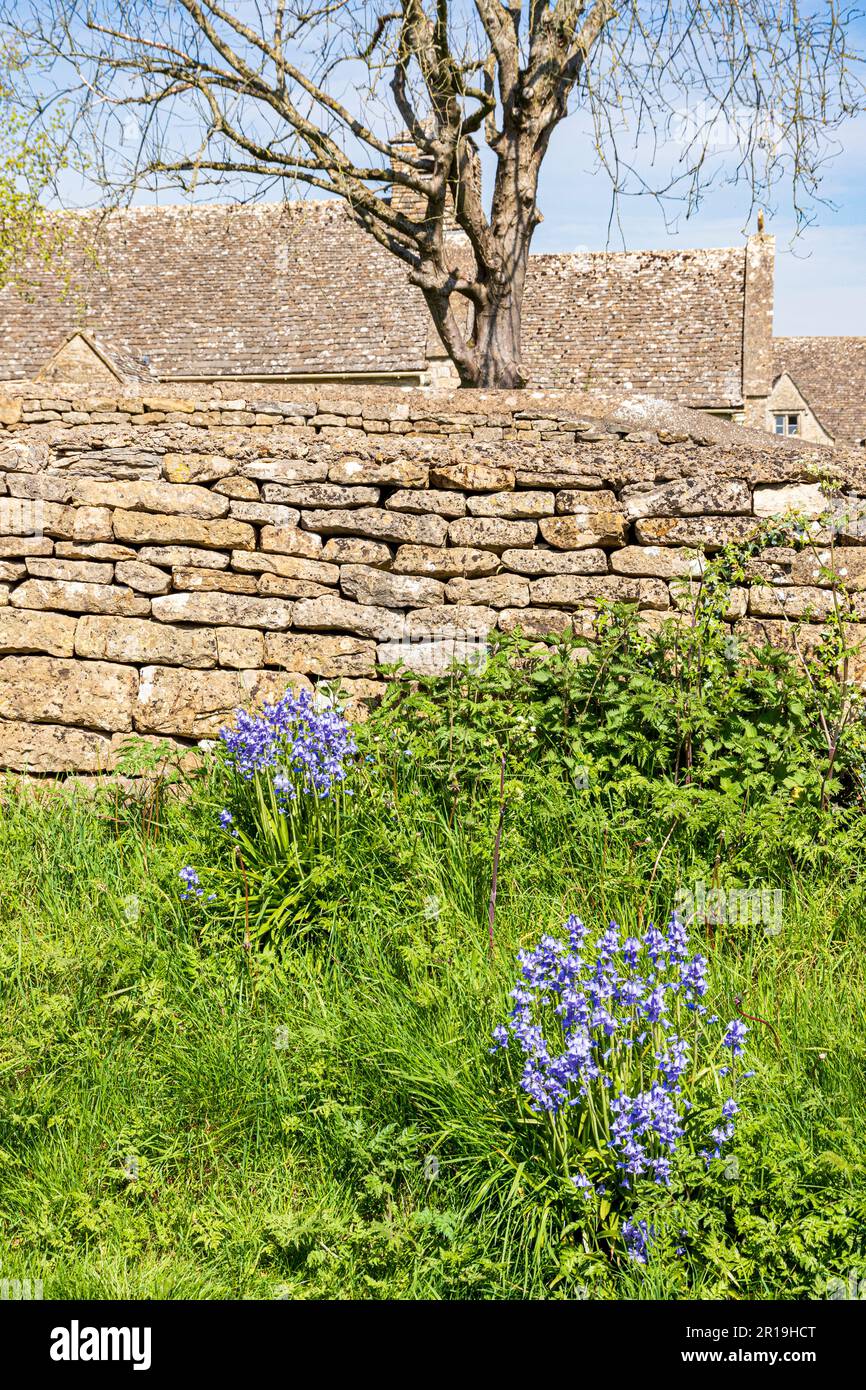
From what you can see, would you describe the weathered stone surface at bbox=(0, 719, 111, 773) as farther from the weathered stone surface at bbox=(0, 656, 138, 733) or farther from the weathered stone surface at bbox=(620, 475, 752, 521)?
the weathered stone surface at bbox=(620, 475, 752, 521)

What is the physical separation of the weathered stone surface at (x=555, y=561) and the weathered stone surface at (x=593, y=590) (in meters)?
0.03

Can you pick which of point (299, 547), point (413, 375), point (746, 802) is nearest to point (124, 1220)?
point (746, 802)

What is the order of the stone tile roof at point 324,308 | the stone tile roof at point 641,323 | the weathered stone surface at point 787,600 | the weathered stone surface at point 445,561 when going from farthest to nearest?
the stone tile roof at point 641,323 → the stone tile roof at point 324,308 → the weathered stone surface at point 445,561 → the weathered stone surface at point 787,600

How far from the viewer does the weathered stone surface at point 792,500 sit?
14.2ft

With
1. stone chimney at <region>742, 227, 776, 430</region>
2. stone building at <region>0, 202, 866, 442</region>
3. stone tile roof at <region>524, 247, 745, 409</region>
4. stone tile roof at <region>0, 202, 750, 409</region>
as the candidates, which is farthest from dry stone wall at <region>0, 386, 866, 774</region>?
stone chimney at <region>742, 227, 776, 430</region>

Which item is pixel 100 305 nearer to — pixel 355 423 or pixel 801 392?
pixel 355 423

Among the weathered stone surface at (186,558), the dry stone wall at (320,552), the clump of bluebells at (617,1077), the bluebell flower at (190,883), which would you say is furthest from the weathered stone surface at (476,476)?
the clump of bluebells at (617,1077)

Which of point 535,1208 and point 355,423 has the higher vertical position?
point 355,423

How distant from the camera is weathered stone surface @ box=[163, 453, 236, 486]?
465 centimetres

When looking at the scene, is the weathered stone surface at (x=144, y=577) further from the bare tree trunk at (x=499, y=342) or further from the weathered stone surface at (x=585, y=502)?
the bare tree trunk at (x=499, y=342)

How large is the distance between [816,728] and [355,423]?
2564 mm

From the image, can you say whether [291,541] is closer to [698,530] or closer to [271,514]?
[271,514]

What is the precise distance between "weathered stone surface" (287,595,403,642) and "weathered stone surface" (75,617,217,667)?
45 centimetres

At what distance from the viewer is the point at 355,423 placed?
4895 millimetres
